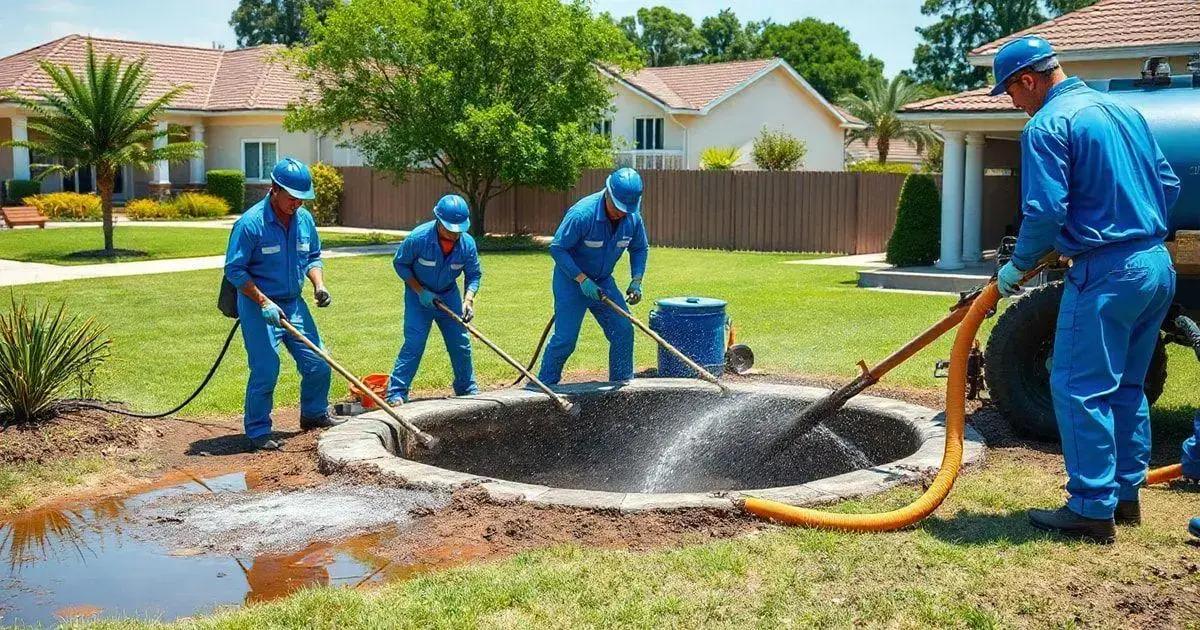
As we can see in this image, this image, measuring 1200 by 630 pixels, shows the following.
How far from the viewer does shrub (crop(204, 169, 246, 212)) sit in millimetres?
33062

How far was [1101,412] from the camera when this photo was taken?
4867 millimetres

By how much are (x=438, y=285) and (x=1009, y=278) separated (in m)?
4.37

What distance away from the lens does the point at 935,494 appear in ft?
17.2

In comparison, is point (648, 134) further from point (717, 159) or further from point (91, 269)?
point (91, 269)

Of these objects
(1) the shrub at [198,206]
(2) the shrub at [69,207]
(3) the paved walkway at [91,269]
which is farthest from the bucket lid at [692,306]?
(1) the shrub at [198,206]

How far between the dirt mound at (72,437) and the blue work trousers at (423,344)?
1672 mm

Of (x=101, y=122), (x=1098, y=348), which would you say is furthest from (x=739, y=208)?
(x=1098, y=348)

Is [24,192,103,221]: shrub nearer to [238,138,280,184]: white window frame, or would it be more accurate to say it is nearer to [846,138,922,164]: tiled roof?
[238,138,280,184]: white window frame

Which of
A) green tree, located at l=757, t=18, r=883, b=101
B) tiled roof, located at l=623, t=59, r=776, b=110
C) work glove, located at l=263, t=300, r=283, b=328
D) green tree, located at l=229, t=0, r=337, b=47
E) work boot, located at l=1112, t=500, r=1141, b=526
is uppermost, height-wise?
green tree, located at l=229, t=0, r=337, b=47

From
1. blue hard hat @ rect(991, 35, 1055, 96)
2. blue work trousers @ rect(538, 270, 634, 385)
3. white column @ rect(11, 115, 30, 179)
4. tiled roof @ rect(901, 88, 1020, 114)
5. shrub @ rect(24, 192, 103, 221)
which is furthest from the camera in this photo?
white column @ rect(11, 115, 30, 179)

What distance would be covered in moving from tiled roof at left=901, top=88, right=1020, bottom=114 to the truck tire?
10138 mm

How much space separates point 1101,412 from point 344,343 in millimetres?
7744

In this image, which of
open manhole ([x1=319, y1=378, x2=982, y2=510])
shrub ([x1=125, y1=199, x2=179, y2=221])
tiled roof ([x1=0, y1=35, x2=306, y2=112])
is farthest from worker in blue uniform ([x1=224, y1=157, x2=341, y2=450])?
tiled roof ([x1=0, y1=35, x2=306, y2=112])

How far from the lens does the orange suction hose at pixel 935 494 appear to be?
510cm
